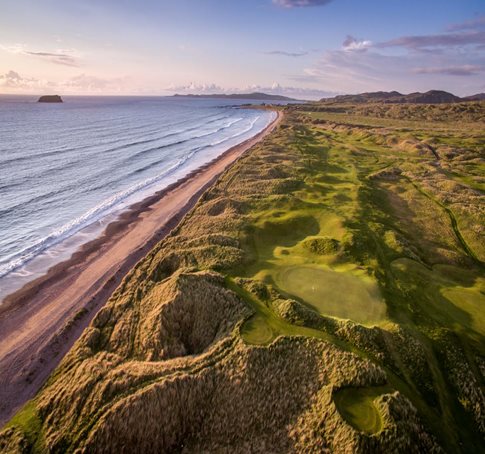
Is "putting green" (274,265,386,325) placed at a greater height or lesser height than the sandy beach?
greater

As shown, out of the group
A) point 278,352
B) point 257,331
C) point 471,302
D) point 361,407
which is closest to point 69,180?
Result: point 257,331

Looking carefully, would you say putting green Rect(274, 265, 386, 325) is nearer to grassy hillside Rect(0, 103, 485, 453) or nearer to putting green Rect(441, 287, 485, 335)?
grassy hillside Rect(0, 103, 485, 453)

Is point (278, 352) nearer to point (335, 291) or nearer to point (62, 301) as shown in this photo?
point (335, 291)

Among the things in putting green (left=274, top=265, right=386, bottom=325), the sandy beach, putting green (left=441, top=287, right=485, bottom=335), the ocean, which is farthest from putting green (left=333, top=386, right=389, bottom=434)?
the ocean

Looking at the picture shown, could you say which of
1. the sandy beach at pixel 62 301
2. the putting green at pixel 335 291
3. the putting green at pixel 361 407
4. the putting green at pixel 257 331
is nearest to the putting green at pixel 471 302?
the putting green at pixel 335 291

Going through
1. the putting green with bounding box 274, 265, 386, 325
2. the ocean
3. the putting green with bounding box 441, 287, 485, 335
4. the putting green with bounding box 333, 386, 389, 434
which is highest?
the putting green with bounding box 333, 386, 389, 434

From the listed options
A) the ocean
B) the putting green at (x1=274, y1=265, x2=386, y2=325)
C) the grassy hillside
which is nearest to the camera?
the grassy hillside
